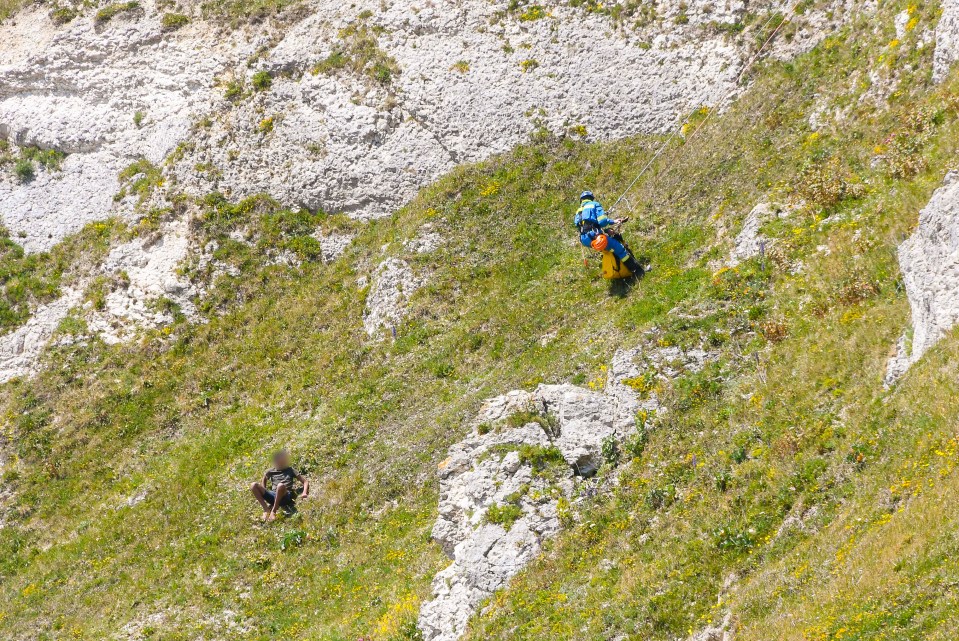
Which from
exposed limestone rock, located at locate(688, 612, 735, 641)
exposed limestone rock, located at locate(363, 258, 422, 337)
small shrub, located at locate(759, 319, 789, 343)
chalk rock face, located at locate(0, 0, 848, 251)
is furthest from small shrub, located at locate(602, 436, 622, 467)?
chalk rock face, located at locate(0, 0, 848, 251)

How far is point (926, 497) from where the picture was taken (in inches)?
424

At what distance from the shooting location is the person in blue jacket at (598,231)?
2212cm

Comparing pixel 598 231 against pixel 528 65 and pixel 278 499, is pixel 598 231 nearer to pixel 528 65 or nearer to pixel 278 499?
pixel 278 499

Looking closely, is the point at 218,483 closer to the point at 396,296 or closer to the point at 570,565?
the point at 396,296

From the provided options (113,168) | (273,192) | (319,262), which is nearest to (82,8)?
(113,168)

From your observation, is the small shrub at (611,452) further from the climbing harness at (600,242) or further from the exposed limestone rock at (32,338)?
the exposed limestone rock at (32,338)

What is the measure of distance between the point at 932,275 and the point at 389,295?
1754 centimetres

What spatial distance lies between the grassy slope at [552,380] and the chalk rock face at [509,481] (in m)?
0.67

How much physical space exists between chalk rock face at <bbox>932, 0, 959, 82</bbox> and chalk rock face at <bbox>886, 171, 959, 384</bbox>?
6226mm

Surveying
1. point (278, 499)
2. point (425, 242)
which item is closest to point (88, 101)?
point (425, 242)

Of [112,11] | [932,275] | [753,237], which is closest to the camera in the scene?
[932,275]

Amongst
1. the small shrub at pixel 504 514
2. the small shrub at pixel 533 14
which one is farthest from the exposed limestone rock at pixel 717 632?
the small shrub at pixel 533 14

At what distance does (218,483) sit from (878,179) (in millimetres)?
20136

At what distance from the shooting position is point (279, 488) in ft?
71.5
